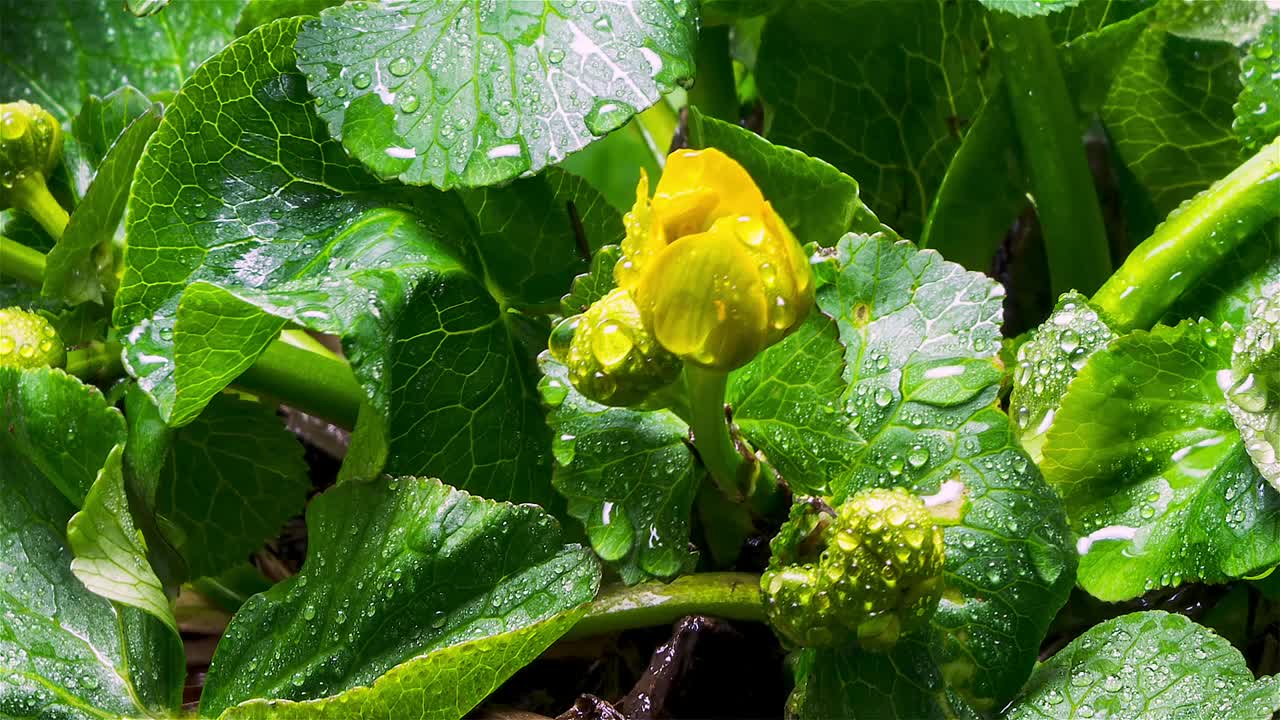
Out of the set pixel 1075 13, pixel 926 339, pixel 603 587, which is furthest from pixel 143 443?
pixel 1075 13

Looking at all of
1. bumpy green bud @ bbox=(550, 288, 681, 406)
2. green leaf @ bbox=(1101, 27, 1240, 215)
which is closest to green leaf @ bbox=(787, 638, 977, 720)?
bumpy green bud @ bbox=(550, 288, 681, 406)

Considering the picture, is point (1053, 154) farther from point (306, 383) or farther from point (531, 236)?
point (306, 383)

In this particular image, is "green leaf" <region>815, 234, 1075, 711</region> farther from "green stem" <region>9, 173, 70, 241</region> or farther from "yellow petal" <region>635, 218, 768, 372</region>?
"green stem" <region>9, 173, 70, 241</region>

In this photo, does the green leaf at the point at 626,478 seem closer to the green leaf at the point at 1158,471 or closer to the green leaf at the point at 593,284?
the green leaf at the point at 593,284

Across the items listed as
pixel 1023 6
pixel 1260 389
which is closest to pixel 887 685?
pixel 1260 389

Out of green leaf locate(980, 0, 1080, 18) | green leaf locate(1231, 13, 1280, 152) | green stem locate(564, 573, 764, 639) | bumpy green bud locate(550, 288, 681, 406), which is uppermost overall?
green leaf locate(980, 0, 1080, 18)

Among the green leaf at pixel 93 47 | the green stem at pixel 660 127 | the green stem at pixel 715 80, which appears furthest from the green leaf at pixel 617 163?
the green leaf at pixel 93 47
